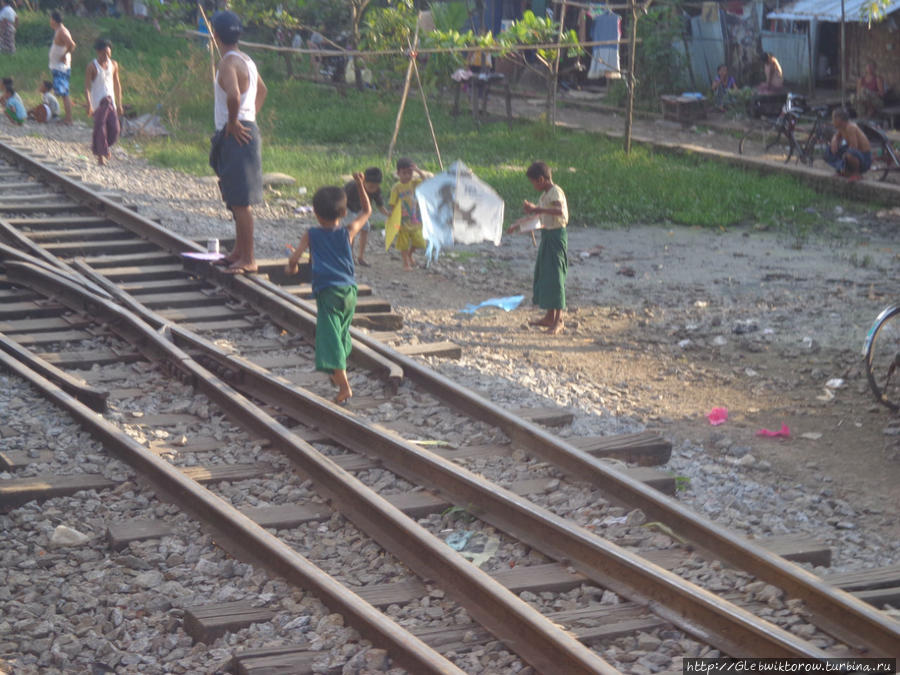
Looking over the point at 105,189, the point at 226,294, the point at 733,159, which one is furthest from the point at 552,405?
the point at 733,159

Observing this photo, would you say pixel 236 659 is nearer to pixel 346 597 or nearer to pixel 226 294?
pixel 346 597

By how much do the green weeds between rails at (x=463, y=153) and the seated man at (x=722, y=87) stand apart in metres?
4.21

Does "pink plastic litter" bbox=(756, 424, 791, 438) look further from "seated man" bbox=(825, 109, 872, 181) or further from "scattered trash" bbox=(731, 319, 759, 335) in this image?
"seated man" bbox=(825, 109, 872, 181)

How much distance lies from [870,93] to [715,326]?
13.0 meters

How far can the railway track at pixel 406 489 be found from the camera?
4.33 metres

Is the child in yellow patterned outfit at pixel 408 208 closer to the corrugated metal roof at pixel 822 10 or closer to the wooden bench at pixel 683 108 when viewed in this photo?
the corrugated metal roof at pixel 822 10

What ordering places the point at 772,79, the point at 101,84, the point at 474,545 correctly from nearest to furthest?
the point at 474,545
the point at 101,84
the point at 772,79

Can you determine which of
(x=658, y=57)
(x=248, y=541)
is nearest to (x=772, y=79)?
(x=658, y=57)

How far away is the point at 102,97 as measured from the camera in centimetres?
1518

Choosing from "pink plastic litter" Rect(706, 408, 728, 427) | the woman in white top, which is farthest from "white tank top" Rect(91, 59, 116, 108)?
the woman in white top

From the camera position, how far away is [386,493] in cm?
574

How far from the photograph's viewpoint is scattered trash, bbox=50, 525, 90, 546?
17.1 ft

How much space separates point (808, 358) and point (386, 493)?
176 inches

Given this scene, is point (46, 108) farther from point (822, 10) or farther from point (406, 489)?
point (406, 489)
